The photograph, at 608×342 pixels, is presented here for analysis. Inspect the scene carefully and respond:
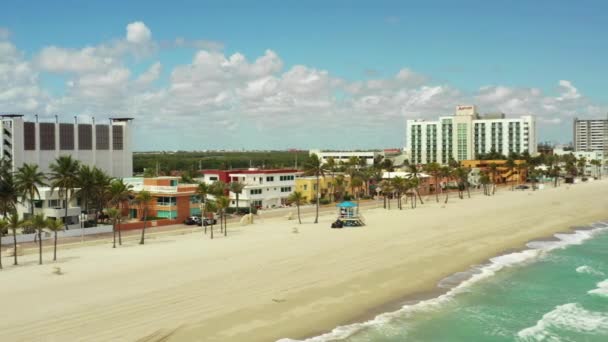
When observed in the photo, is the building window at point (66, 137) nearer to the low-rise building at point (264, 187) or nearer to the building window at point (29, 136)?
the building window at point (29, 136)

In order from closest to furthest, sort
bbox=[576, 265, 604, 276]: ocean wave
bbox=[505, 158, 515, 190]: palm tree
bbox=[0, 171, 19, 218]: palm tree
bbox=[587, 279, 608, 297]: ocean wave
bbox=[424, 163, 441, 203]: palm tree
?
1. bbox=[587, 279, 608, 297]: ocean wave
2. bbox=[576, 265, 604, 276]: ocean wave
3. bbox=[0, 171, 19, 218]: palm tree
4. bbox=[424, 163, 441, 203]: palm tree
5. bbox=[505, 158, 515, 190]: palm tree

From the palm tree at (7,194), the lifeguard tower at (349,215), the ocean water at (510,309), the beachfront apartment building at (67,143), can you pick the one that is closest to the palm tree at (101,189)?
the palm tree at (7,194)

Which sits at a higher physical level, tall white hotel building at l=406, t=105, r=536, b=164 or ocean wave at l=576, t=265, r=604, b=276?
tall white hotel building at l=406, t=105, r=536, b=164

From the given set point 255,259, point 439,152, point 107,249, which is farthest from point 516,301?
point 439,152

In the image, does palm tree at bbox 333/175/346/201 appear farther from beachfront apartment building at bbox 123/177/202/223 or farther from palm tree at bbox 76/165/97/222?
palm tree at bbox 76/165/97/222

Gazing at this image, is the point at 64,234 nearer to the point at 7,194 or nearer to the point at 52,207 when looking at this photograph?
the point at 7,194

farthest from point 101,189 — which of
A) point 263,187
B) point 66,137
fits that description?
point 66,137

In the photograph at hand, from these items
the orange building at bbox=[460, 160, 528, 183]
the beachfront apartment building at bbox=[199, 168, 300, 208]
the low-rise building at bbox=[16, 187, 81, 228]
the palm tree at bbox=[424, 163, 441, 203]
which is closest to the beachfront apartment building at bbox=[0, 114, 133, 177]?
the low-rise building at bbox=[16, 187, 81, 228]
